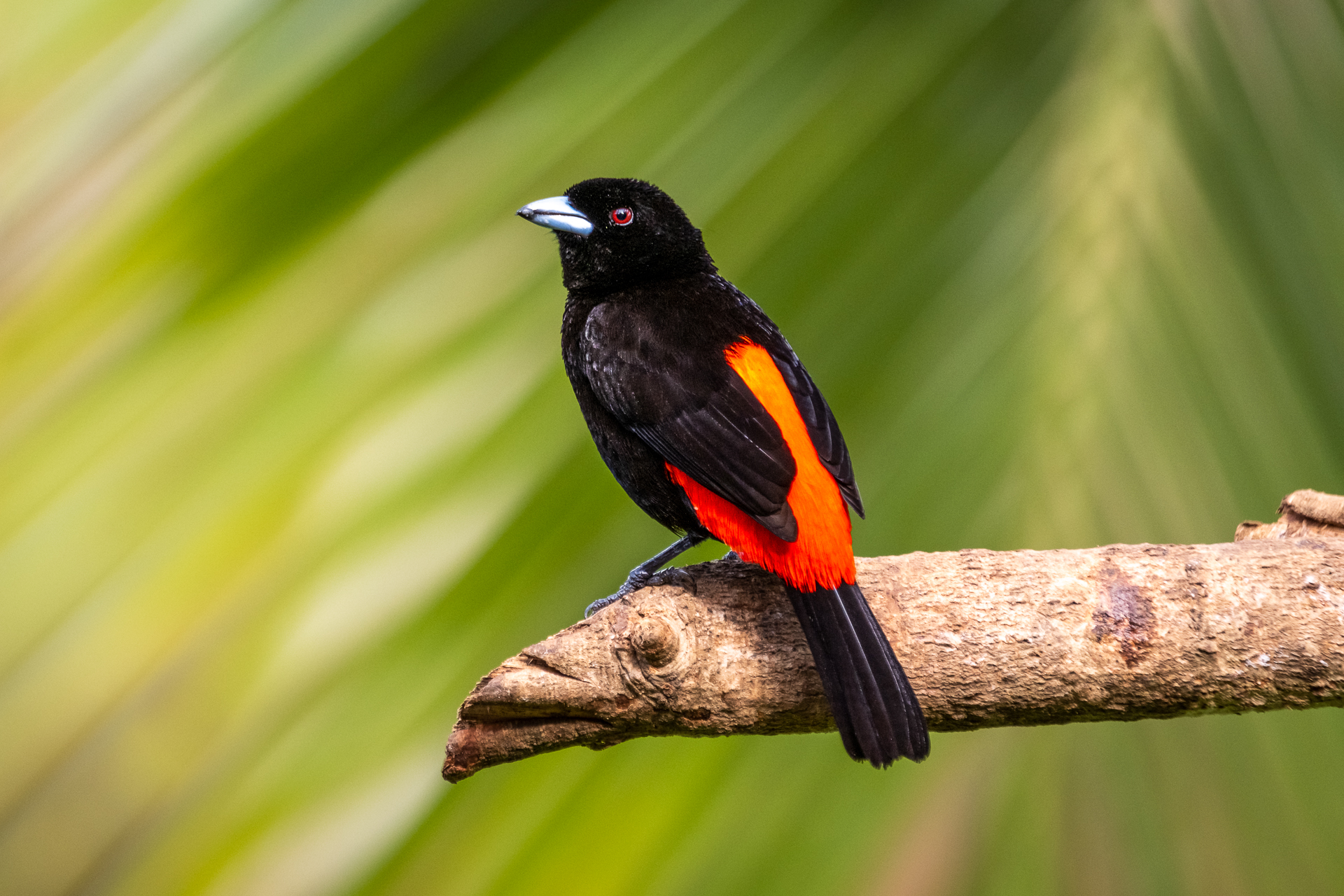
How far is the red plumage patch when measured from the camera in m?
2.29

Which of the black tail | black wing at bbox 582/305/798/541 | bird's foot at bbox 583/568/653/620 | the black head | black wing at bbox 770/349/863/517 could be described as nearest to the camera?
the black tail

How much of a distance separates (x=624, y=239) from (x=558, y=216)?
21 cm

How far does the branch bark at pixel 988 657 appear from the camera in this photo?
2268 mm

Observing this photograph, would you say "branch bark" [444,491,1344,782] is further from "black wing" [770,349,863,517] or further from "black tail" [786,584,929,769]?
"black wing" [770,349,863,517]

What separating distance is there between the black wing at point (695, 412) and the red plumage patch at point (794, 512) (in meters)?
0.04

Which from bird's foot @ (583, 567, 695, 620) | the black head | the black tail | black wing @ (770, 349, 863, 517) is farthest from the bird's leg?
the black head

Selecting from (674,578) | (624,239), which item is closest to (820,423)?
(674,578)

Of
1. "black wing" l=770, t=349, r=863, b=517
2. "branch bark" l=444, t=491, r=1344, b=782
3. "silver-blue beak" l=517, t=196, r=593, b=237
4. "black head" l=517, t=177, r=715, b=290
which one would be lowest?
"branch bark" l=444, t=491, r=1344, b=782

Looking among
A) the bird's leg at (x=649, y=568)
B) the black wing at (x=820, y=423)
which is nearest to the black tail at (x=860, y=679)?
the black wing at (x=820, y=423)

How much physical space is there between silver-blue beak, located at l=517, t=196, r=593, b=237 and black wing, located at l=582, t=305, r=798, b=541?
0.26 metres

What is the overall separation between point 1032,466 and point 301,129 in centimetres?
185

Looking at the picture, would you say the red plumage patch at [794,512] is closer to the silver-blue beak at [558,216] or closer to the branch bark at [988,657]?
the branch bark at [988,657]

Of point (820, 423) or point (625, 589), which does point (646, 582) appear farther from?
point (820, 423)

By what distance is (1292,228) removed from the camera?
9.43 feet
